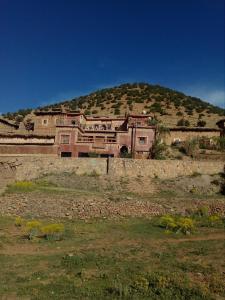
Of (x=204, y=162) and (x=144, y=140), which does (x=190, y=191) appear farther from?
(x=144, y=140)

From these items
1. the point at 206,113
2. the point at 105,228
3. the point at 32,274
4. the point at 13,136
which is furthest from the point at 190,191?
the point at 206,113

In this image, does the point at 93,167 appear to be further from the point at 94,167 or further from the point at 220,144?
the point at 220,144

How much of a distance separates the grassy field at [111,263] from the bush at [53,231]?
366 millimetres

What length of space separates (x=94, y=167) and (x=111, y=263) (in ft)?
77.4

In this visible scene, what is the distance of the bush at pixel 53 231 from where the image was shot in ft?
70.4

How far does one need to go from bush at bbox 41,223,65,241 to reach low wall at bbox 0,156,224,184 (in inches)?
646

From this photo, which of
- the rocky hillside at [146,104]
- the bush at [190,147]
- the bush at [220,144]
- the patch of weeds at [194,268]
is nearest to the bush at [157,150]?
the bush at [190,147]

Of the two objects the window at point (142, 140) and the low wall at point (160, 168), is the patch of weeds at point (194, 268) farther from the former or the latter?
the window at point (142, 140)

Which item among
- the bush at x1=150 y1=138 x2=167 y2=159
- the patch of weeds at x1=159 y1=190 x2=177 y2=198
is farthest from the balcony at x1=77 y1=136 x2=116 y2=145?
the patch of weeds at x1=159 y1=190 x2=177 y2=198

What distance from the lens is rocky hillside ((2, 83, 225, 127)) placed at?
82312 mm

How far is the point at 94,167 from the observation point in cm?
4034

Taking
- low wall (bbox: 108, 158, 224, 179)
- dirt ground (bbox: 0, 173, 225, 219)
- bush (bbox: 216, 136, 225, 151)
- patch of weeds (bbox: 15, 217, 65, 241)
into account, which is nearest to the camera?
patch of weeds (bbox: 15, 217, 65, 241)

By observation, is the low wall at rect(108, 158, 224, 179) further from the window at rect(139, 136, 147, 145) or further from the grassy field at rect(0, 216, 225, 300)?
the grassy field at rect(0, 216, 225, 300)

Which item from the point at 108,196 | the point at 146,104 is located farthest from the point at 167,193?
the point at 146,104
